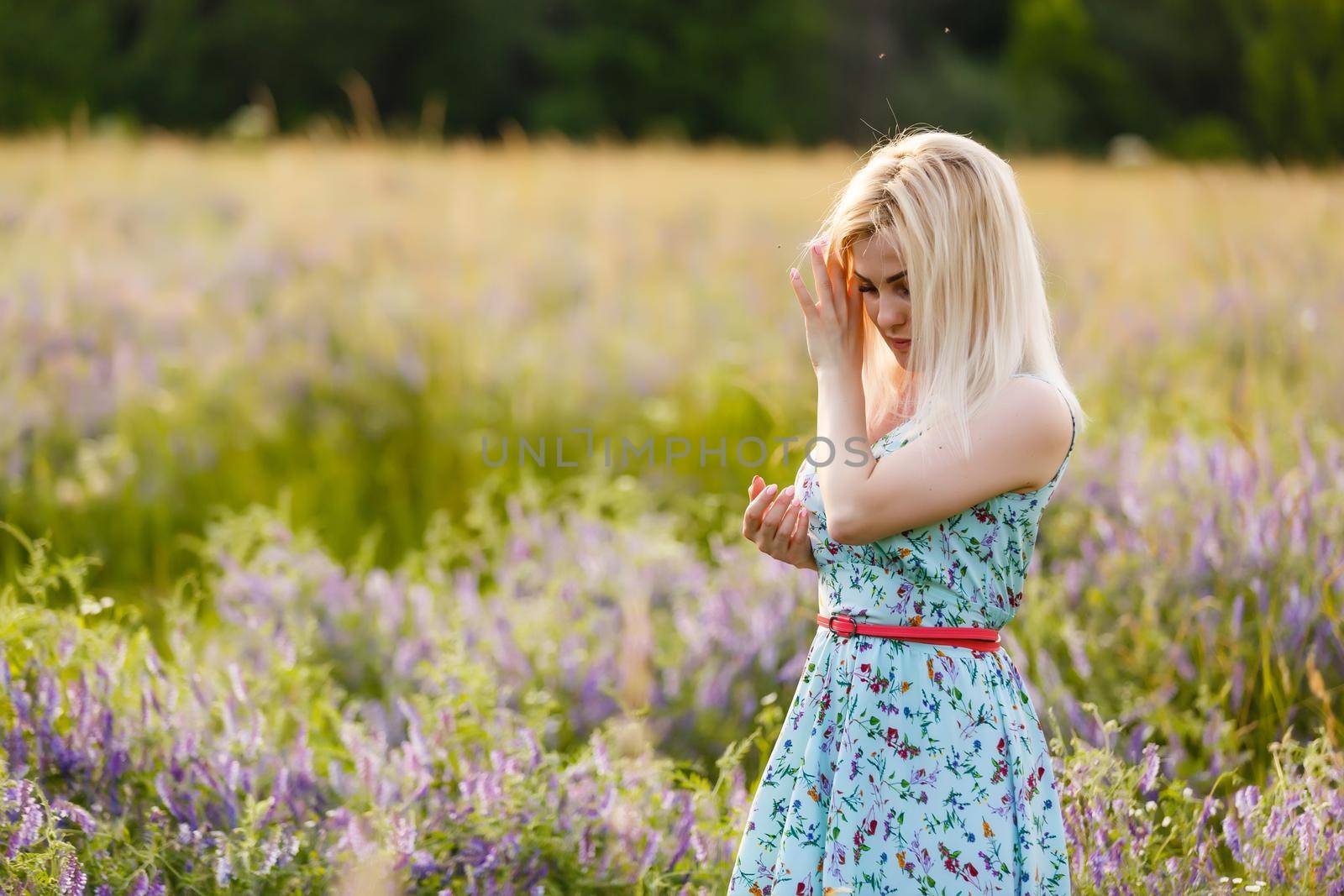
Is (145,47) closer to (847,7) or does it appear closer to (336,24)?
(336,24)

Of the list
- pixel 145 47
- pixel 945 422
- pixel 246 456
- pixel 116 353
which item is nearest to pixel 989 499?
pixel 945 422

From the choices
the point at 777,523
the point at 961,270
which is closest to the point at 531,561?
the point at 777,523

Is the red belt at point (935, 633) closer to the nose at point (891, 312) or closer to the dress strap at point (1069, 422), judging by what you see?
the dress strap at point (1069, 422)

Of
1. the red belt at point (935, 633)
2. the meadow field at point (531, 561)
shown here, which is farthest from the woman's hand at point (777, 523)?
the meadow field at point (531, 561)

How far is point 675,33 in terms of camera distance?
2972cm

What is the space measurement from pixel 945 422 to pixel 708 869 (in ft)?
3.24

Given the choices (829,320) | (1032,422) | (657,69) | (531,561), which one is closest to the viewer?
(1032,422)

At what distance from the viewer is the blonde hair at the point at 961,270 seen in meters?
1.75

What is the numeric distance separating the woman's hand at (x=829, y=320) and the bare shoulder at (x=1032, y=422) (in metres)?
0.24

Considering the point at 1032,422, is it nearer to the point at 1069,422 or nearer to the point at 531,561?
the point at 1069,422

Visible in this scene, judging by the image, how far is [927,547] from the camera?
182 centimetres

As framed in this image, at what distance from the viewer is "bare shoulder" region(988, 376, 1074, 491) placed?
1735mm

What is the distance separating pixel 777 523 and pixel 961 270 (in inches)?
18.3

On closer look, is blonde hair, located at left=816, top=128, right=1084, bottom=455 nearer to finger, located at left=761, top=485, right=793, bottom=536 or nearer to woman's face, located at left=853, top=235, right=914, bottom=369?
woman's face, located at left=853, top=235, right=914, bottom=369
